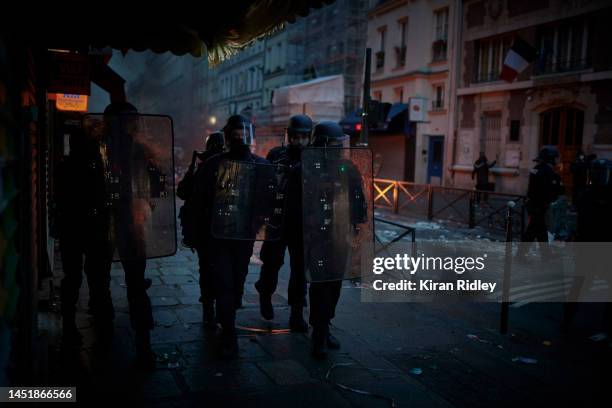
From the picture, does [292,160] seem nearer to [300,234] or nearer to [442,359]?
[300,234]

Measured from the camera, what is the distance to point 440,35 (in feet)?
81.1

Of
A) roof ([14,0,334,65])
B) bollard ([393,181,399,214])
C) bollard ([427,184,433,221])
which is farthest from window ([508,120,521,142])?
roof ([14,0,334,65])

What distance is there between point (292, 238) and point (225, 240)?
0.69m

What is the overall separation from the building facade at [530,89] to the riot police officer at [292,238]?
15263 millimetres

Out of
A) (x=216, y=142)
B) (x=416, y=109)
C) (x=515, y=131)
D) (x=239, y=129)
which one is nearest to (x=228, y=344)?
(x=239, y=129)

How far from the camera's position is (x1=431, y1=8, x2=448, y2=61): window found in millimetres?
24438

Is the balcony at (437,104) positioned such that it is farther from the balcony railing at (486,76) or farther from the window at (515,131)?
the window at (515,131)

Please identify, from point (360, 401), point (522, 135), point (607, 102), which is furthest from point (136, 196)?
point (522, 135)

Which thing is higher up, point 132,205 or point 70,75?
point 70,75

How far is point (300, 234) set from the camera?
4844 millimetres

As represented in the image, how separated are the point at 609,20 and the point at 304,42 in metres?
24.0

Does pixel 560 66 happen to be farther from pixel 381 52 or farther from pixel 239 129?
pixel 239 129

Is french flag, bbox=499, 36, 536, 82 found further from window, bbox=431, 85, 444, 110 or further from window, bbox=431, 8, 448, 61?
window, bbox=431, 8, 448, 61

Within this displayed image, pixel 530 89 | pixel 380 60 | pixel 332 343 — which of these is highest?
pixel 380 60
